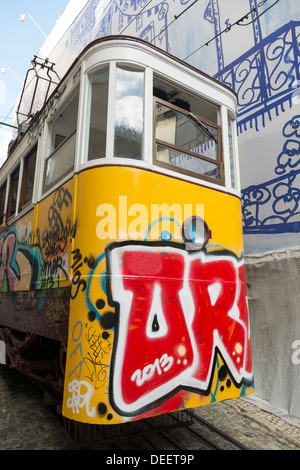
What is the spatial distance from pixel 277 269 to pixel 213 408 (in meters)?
2.20

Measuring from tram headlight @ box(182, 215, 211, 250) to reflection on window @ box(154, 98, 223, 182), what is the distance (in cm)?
52

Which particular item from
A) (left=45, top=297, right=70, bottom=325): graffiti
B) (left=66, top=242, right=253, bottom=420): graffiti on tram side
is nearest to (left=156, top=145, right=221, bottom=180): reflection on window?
(left=66, top=242, right=253, bottom=420): graffiti on tram side

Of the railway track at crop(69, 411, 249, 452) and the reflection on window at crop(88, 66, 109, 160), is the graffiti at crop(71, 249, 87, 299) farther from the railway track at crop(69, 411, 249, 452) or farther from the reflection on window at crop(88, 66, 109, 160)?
the railway track at crop(69, 411, 249, 452)

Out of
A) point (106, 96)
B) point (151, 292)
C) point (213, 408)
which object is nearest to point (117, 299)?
point (151, 292)

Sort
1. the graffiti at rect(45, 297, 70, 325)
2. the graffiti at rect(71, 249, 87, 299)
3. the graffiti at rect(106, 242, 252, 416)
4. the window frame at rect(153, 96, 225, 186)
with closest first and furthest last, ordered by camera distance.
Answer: the graffiti at rect(106, 242, 252, 416) → the graffiti at rect(71, 249, 87, 299) → the graffiti at rect(45, 297, 70, 325) → the window frame at rect(153, 96, 225, 186)

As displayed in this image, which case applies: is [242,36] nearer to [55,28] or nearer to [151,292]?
[151,292]

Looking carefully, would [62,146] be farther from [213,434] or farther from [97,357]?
[213,434]

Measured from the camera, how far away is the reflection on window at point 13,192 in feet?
17.6

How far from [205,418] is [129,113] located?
385cm

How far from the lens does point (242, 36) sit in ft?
19.4

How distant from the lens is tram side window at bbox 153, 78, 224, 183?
3422 mm

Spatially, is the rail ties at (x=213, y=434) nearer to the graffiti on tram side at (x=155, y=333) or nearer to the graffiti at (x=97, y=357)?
the graffiti on tram side at (x=155, y=333)

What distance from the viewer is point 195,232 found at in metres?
3.31
